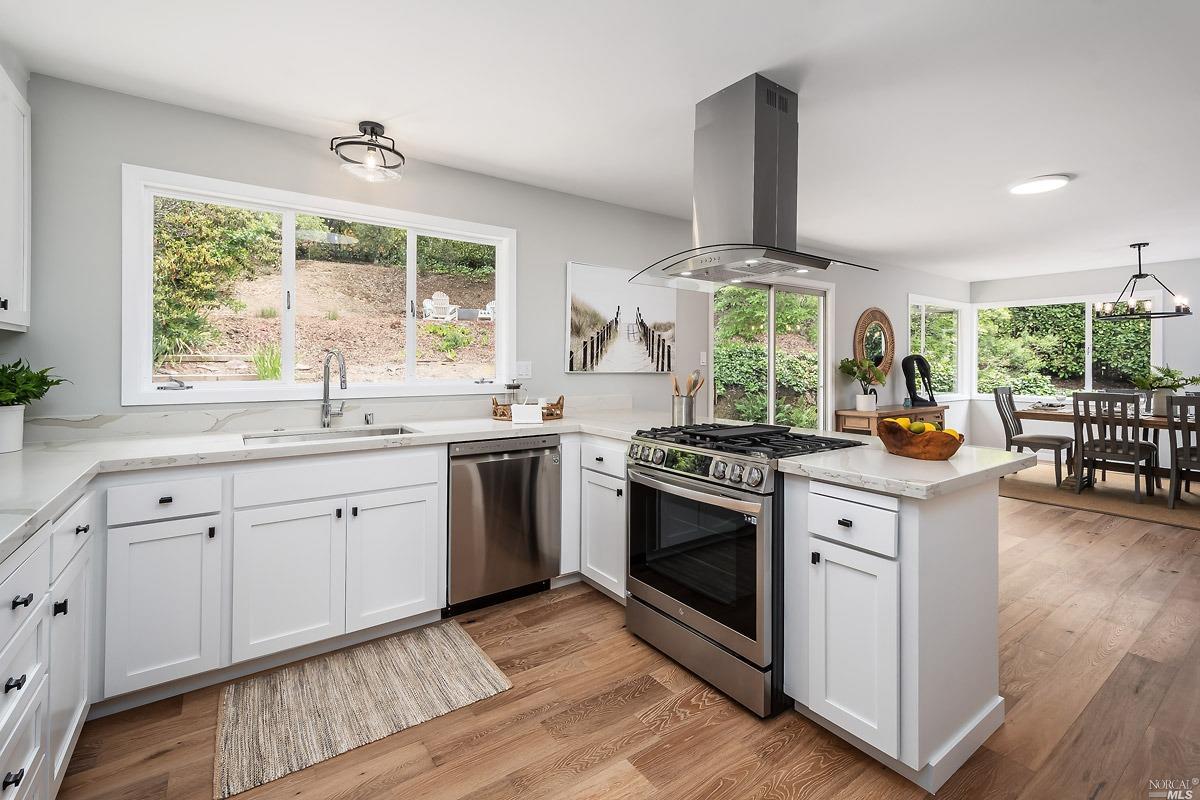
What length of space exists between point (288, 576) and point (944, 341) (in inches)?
311

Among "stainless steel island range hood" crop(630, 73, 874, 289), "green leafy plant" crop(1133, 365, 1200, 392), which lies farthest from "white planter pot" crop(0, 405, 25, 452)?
"green leafy plant" crop(1133, 365, 1200, 392)

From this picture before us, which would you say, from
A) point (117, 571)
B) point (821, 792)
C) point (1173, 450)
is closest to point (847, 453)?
point (821, 792)

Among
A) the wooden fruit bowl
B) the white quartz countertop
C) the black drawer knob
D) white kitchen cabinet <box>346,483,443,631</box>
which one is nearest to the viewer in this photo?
the black drawer knob

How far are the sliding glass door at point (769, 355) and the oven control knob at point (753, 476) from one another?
2.86m

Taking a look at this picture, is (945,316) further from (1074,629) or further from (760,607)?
(760,607)

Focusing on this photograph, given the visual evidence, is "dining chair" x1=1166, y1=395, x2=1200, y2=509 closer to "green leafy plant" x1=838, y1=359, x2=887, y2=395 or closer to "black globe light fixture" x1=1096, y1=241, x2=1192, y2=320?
"black globe light fixture" x1=1096, y1=241, x2=1192, y2=320

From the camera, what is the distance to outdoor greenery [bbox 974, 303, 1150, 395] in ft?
21.1

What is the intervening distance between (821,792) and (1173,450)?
5.03 meters

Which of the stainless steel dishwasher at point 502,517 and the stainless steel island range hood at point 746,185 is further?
the stainless steel dishwasher at point 502,517

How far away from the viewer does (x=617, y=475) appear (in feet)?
8.98

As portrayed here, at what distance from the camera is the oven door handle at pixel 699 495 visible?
75.6 inches

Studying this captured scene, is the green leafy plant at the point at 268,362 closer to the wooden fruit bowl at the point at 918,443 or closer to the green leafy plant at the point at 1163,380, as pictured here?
the wooden fruit bowl at the point at 918,443

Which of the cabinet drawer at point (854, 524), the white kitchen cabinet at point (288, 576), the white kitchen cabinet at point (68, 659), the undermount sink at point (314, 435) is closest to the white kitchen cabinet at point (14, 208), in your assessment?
the undermount sink at point (314, 435)

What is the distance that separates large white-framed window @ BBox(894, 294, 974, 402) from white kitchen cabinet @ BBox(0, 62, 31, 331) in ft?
23.5
